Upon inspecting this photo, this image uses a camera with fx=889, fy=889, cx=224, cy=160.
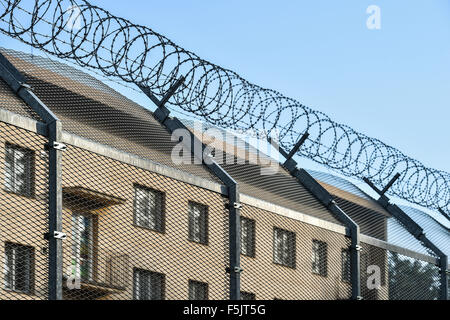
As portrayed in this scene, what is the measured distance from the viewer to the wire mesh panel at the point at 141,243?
25.0 ft

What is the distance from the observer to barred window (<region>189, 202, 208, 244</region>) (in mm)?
8742

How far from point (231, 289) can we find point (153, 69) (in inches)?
109

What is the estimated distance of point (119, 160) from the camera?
7.27 meters

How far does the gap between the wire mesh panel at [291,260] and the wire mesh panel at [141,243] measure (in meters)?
0.51

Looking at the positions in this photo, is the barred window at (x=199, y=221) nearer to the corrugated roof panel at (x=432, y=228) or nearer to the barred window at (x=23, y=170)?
the barred window at (x=23, y=170)

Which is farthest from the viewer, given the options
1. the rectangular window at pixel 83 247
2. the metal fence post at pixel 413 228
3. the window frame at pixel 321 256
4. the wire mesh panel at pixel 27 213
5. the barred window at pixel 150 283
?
the metal fence post at pixel 413 228

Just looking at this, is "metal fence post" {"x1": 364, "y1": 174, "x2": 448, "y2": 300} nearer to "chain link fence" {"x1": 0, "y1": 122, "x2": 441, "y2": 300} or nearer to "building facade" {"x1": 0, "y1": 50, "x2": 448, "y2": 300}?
"chain link fence" {"x1": 0, "y1": 122, "x2": 441, "y2": 300}

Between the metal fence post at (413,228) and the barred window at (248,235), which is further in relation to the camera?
the metal fence post at (413,228)

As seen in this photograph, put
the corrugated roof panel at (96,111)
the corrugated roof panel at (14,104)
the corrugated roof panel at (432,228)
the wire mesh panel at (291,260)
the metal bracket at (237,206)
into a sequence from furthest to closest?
the corrugated roof panel at (432,228) < the wire mesh panel at (291,260) < the metal bracket at (237,206) < the corrugated roof panel at (96,111) < the corrugated roof panel at (14,104)

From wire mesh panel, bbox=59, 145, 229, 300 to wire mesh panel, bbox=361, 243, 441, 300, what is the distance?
2.38 m

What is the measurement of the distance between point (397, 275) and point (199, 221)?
3049mm

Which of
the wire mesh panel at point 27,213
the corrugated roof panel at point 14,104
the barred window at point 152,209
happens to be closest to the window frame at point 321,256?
the barred window at point 152,209
